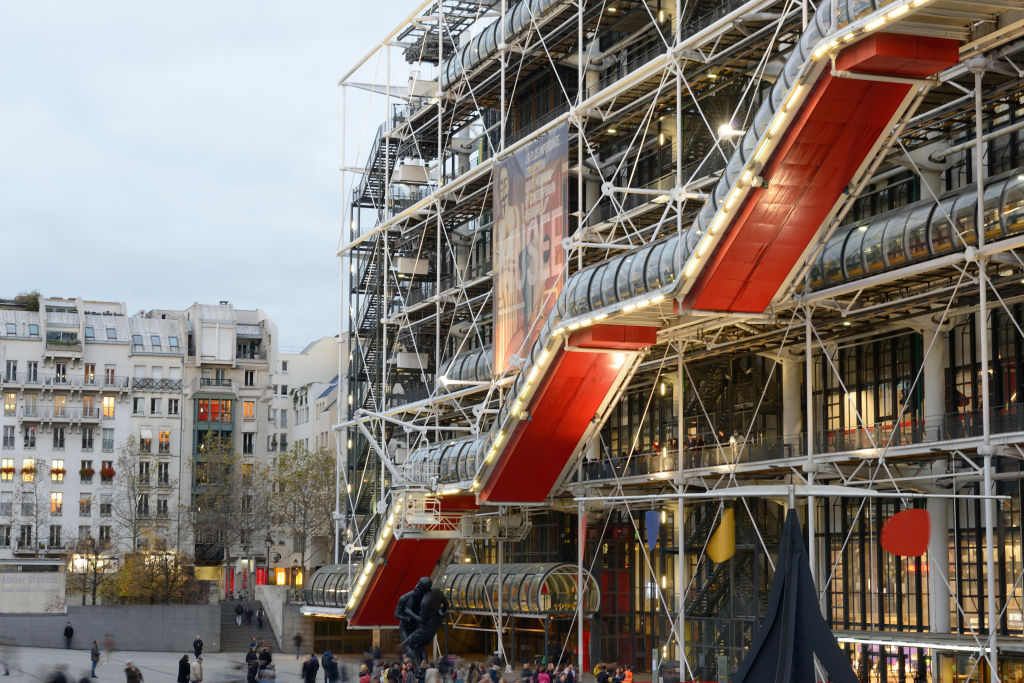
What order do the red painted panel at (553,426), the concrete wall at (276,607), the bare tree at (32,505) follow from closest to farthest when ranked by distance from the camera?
1. the red painted panel at (553,426)
2. the concrete wall at (276,607)
3. the bare tree at (32,505)

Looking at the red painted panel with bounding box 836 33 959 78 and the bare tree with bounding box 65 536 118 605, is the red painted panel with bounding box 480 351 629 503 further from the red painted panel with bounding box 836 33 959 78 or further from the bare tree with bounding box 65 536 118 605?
the bare tree with bounding box 65 536 118 605

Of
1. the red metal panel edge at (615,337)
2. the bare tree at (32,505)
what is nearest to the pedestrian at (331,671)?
the red metal panel edge at (615,337)

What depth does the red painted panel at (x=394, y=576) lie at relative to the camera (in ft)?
139

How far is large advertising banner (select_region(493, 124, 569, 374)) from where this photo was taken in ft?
127

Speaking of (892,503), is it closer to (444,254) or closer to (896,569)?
(896,569)

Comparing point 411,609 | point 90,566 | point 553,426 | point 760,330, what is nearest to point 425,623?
point 411,609

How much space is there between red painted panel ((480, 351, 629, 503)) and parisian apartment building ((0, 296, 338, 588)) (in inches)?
1578

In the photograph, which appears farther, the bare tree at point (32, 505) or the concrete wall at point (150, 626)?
the bare tree at point (32, 505)

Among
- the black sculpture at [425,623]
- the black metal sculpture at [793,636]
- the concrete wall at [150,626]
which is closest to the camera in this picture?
the black metal sculpture at [793,636]

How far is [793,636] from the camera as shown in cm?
1881

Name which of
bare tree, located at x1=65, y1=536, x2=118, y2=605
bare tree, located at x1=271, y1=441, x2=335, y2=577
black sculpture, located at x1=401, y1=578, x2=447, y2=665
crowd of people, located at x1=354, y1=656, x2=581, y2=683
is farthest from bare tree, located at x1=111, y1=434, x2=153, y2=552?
black sculpture, located at x1=401, y1=578, x2=447, y2=665

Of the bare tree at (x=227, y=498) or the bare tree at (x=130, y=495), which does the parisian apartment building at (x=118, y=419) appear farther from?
the bare tree at (x=227, y=498)

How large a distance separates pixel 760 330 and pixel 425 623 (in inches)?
382

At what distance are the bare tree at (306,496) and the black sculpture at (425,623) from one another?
1555 inches
